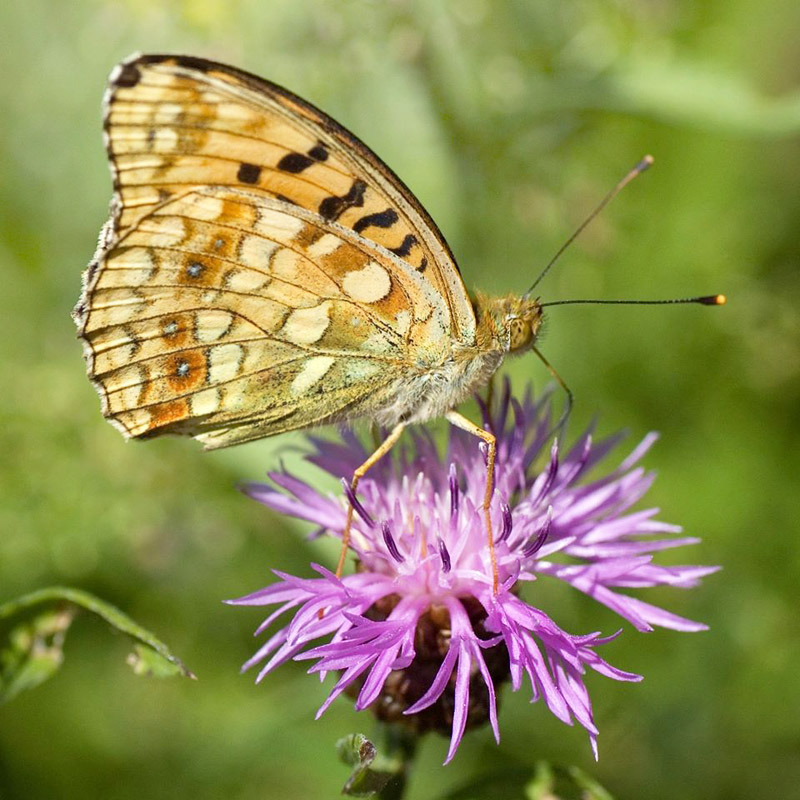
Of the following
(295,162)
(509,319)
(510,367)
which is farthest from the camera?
(510,367)

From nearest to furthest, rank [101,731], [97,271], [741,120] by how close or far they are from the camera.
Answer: [97,271], [741,120], [101,731]

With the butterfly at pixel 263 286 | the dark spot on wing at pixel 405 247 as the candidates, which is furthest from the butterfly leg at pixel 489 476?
the dark spot on wing at pixel 405 247

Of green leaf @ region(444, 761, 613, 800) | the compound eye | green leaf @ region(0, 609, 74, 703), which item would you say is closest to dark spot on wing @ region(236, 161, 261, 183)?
the compound eye

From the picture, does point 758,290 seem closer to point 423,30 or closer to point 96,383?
point 423,30

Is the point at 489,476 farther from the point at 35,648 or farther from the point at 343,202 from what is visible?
the point at 35,648

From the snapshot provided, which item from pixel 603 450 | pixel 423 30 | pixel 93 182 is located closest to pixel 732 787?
pixel 603 450

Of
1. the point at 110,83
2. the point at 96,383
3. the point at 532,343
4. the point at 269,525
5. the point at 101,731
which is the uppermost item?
the point at 110,83

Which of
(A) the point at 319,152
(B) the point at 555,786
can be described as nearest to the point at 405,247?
(A) the point at 319,152

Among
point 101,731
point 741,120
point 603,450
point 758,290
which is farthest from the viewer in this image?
point 758,290

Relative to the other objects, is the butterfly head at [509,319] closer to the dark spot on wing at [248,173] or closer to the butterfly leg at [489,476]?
the butterfly leg at [489,476]
